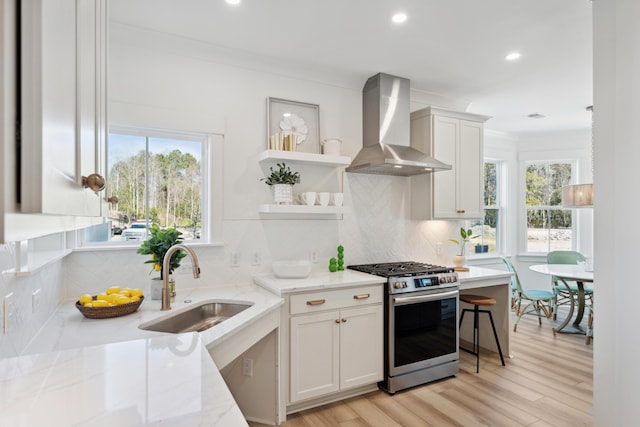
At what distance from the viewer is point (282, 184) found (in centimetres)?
288

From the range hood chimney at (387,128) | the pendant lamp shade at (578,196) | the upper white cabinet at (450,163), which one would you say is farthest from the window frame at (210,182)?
the pendant lamp shade at (578,196)

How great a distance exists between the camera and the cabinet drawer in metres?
2.51

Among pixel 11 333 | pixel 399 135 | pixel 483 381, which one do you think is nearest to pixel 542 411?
pixel 483 381

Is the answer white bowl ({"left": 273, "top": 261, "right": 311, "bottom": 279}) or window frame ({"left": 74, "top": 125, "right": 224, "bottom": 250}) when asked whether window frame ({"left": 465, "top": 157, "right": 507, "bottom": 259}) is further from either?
window frame ({"left": 74, "top": 125, "right": 224, "bottom": 250})

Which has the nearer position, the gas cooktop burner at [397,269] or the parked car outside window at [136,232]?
the parked car outside window at [136,232]

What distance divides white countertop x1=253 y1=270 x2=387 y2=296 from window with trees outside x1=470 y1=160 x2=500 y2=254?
3247 mm

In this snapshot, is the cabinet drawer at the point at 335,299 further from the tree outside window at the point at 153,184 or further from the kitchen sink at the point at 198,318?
the tree outside window at the point at 153,184

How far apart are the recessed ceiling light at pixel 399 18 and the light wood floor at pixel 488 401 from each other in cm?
277

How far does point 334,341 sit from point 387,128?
1980 millimetres

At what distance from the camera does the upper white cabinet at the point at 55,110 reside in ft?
1.24

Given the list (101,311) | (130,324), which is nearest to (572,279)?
(130,324)

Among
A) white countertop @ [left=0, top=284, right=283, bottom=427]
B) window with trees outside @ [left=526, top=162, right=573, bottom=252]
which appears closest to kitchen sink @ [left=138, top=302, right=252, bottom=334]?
white countertop @ [left=0, top=284, right=283, bottom=427]

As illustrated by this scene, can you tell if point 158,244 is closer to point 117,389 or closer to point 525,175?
point 117,389

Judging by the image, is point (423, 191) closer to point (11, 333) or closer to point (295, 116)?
point (295, 116)
